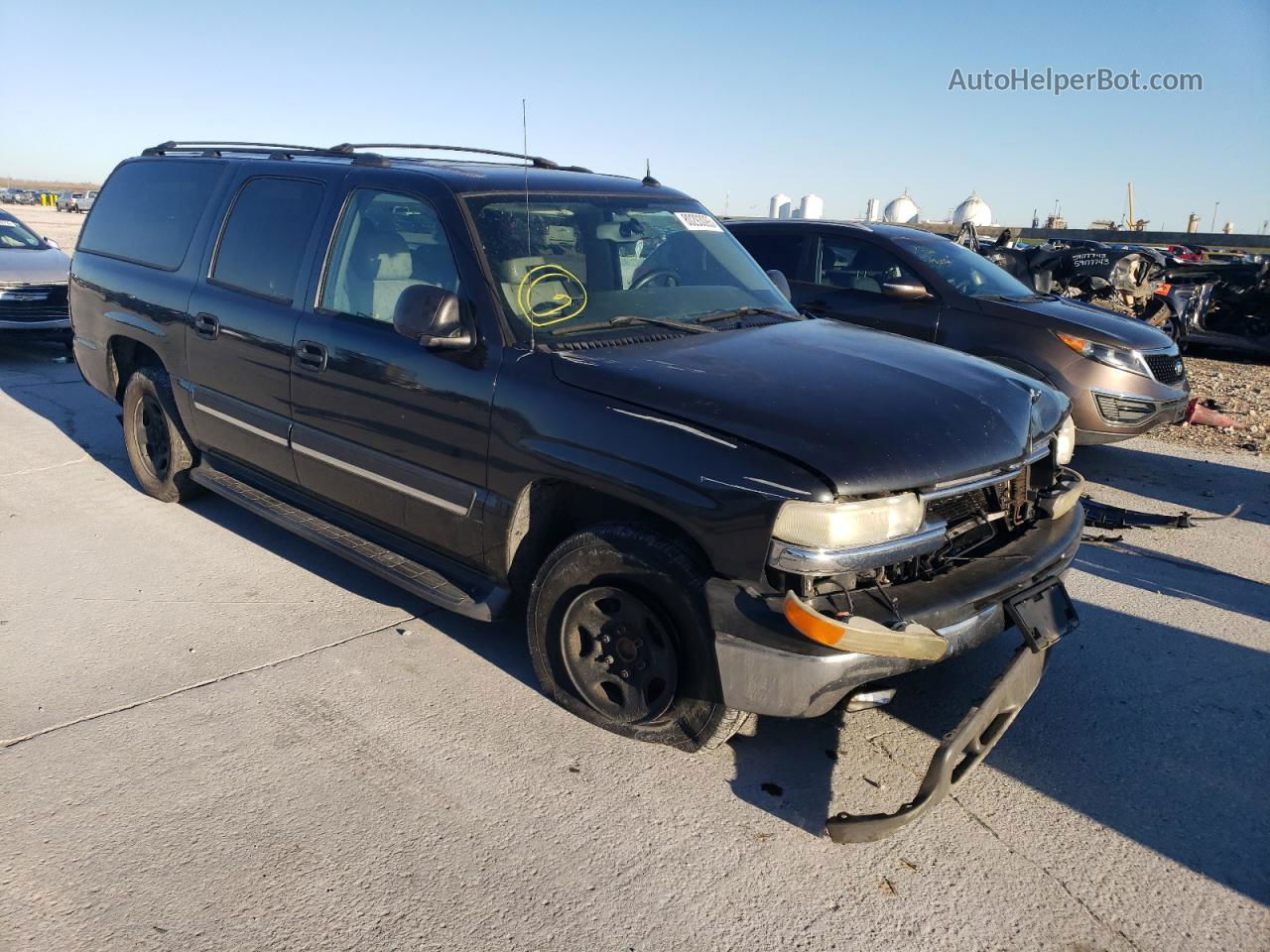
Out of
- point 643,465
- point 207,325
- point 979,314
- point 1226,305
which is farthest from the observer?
point 1226,305

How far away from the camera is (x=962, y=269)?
743cm

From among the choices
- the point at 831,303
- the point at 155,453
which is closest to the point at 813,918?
the point at 155,453

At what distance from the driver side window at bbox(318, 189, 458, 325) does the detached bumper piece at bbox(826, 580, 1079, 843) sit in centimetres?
234

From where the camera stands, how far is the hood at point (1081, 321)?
6.75 metres

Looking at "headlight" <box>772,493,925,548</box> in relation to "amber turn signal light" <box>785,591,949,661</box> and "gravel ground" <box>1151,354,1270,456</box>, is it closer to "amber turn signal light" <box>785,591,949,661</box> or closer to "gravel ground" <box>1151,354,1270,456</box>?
"amber turn signal light" <box>785,591,949,661</box>

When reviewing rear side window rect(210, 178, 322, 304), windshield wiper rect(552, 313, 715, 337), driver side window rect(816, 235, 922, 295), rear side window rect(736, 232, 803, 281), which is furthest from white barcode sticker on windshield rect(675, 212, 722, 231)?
rear side window rect(736, 232, 803, 281)

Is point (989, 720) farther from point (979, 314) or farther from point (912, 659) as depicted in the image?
point (979, 314)

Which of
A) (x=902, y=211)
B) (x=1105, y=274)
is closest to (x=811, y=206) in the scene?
(x=902, y=211)

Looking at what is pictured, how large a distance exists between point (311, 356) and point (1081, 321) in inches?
219

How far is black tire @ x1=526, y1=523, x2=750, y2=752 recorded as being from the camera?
2.93 m

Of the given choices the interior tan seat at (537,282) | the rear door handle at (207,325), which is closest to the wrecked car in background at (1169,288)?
the interior tan seat at (537,282)

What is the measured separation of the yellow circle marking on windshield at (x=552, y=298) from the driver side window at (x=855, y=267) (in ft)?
14.0

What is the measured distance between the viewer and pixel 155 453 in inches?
220

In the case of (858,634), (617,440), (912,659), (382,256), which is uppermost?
(382,256)
